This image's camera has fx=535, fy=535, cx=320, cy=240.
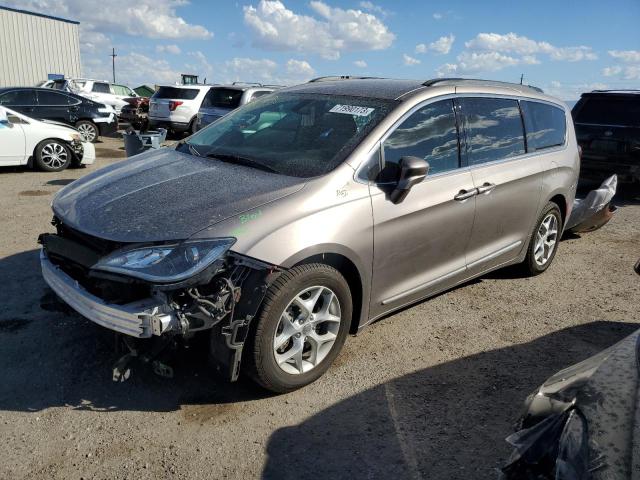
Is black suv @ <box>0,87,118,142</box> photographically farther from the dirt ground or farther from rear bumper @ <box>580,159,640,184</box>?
rear bumper @ <box>580,159,640,184</box>

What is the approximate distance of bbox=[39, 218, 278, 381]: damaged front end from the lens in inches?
106

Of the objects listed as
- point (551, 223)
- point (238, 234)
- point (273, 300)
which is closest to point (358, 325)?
point (273, 300)

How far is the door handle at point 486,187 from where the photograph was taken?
13.6 feet

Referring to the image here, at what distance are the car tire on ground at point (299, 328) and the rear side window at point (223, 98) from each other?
1081 cm

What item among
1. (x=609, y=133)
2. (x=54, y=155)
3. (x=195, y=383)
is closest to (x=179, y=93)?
(x=54, y=155)

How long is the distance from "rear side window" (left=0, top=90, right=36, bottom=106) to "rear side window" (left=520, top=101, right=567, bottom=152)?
12716 millimetres

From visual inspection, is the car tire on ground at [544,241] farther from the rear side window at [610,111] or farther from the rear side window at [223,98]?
the rear side window at [223,98]

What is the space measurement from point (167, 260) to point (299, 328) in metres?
0.88

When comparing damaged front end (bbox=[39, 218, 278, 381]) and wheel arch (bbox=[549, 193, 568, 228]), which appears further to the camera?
wheel arch (bbox=[549, 193, 568, 228])

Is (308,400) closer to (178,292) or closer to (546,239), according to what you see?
(178,292)

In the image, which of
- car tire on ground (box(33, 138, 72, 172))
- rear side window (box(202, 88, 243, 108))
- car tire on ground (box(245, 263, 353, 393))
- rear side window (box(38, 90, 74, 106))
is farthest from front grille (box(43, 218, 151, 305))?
rear side window (box(38, 90, 74, 106))

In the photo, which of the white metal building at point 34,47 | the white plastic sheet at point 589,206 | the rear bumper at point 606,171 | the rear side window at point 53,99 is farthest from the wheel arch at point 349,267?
the white metal building at point 34,47

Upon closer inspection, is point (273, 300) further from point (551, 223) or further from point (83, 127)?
point (83, 127)

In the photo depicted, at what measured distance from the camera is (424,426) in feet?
9.91
